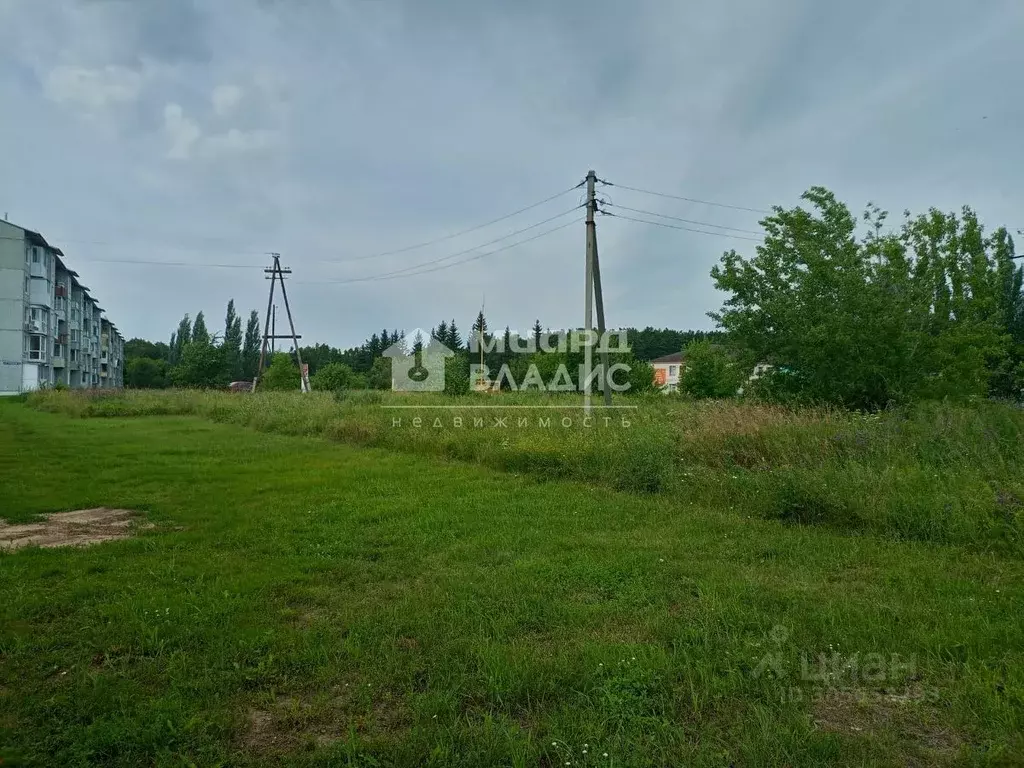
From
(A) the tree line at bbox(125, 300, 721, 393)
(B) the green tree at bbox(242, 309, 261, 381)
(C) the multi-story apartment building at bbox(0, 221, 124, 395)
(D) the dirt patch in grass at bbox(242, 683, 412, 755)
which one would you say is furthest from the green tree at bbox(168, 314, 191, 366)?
(D) the dirt patch in grass at bbox(242, 683, 412, 755)

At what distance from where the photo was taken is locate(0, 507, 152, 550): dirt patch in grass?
5340mm

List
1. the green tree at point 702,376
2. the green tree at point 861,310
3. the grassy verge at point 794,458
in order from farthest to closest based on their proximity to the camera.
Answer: the green tree at point 702,376 < the green tree at point 861,310 < the grassy verge at point 794,458

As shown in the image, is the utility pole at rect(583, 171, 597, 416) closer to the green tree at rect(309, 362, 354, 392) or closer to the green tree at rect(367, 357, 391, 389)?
the green tree at rect(309, 362, 354, 392)

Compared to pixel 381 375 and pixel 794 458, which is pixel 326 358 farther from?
pixel 794 458

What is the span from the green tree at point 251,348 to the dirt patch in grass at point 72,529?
6279cm

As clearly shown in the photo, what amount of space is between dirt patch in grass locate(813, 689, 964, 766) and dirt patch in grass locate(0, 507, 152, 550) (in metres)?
5.83

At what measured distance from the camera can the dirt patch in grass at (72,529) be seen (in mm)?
5340

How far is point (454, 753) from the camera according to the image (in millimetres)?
2377

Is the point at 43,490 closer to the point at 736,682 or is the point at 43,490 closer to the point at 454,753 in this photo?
the point at 454,753

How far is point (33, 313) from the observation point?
40.2m

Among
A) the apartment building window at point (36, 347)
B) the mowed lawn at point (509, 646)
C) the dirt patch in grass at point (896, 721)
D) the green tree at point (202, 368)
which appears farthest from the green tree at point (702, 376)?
the apartment building window at point (36, 347)

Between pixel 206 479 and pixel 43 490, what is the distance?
1907 millimetres

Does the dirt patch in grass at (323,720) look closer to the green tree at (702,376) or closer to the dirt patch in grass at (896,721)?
the dirt patch in grass at (896,721)

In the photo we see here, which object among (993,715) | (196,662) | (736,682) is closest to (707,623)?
(736,682)
